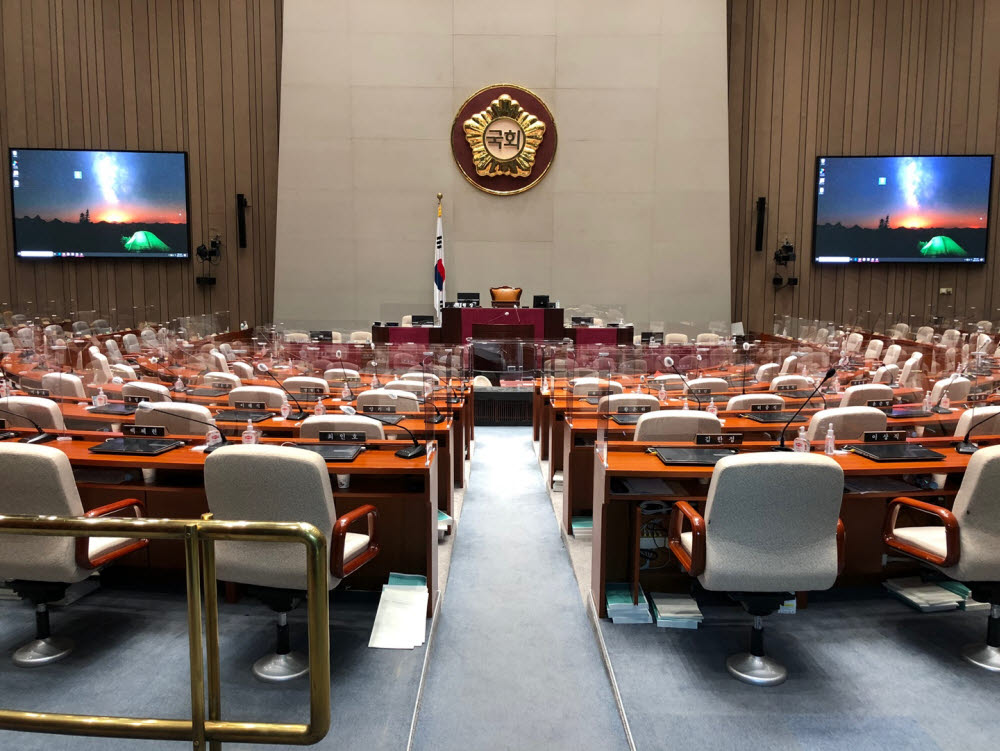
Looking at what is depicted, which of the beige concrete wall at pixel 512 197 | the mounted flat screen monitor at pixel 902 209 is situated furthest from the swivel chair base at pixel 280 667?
the mounted flat screen monitor at pixel 902 209

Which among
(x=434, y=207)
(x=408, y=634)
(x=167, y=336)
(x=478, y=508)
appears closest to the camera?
(x=408, y=634)

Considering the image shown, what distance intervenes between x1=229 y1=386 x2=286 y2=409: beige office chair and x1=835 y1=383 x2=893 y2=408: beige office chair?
370cm

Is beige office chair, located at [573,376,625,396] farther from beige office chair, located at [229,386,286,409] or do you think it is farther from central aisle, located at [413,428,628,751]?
beige office chair, located at [229,386,286,409]

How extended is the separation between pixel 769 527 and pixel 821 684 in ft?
2.39

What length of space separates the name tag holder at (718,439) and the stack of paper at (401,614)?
147 centimetres

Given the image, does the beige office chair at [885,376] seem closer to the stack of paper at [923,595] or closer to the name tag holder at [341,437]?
the stack of paper at [923,595]

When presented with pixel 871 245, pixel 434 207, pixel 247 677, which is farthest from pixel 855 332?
pixel 247 677

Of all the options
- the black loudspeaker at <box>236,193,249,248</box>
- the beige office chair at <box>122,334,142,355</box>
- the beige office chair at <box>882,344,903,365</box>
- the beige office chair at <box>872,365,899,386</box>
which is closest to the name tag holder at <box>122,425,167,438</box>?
the beige office chair at <box>872,365,899,386</box>

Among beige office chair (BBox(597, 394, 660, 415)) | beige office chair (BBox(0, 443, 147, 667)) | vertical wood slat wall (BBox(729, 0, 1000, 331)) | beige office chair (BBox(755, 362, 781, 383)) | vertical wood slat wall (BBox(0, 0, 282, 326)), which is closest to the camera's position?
beige office chair (BBox(0, 443, 147, 667))

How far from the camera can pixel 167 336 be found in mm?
10352

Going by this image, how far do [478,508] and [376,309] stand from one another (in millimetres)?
8423

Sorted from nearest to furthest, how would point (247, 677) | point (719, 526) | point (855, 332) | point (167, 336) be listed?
point (719, 526) < point (247, 677) < point (167, 336) < point (855, 332)

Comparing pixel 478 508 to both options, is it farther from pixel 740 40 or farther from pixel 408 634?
pixel 740 40

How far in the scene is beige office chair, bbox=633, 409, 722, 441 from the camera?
4098mm
